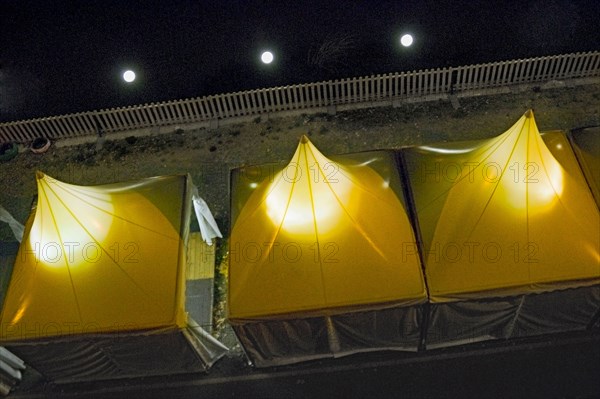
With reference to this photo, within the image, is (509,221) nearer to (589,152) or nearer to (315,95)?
(589,152)

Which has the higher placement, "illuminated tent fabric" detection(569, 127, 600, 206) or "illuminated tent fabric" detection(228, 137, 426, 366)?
"illuminated tent fabric" detection(569, 127, 600, 206)

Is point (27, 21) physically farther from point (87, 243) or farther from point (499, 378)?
point (499, 378)

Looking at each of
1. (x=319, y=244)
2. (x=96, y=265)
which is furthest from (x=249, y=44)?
(x=96, y=265)

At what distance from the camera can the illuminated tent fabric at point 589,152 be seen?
1110cm

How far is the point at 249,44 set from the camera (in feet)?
55.2

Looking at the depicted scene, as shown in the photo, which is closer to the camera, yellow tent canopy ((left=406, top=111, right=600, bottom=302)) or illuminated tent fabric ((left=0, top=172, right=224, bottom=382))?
yellow tent canopy ((left=406, top=111, right=600, bottom=302))

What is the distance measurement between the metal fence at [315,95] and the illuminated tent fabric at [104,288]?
4585 millimetres

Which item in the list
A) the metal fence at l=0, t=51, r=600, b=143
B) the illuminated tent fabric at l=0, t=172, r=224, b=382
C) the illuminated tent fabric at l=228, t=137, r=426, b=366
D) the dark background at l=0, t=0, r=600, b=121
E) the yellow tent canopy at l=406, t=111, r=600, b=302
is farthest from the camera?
the dark background at l=0, t=0, r=600, b=121

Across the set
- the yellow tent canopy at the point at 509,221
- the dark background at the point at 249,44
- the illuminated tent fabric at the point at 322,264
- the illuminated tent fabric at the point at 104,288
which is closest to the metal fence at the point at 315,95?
the dark background at the point at 249,44

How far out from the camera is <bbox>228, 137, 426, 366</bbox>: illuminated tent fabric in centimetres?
1029

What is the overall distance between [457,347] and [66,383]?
824 cm

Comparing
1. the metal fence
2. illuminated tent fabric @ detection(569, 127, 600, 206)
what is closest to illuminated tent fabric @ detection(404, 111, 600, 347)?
illuminated tent fabric @ detection(569, 127, 600, 206)

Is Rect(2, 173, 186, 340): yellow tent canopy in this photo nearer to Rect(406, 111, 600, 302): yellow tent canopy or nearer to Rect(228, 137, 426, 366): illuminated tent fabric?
Rect(228, 137, 426, 366): illuminated tent fabric

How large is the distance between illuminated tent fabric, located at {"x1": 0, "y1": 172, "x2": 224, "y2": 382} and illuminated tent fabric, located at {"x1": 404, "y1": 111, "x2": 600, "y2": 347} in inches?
189
